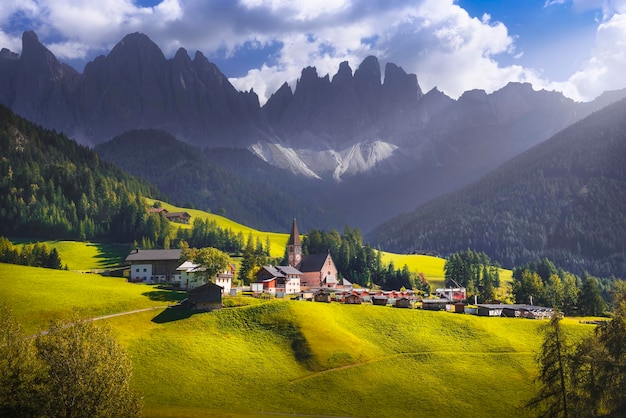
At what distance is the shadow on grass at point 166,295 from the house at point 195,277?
7.11 m

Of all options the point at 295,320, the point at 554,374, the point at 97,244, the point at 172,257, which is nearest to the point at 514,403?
the point at 554,374

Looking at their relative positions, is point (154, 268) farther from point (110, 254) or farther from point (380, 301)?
point (380, 301)

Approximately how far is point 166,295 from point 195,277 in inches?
468

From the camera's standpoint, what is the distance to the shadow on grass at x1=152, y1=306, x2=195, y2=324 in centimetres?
9738

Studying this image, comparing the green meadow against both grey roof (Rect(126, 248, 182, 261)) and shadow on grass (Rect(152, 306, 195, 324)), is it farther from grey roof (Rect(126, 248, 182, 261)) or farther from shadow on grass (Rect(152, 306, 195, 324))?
grey roof (Rect(126, 248, 182, 261))

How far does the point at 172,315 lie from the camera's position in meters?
100

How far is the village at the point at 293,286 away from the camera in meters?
117

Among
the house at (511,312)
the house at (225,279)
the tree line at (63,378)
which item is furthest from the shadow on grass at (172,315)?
the house at (511,312)

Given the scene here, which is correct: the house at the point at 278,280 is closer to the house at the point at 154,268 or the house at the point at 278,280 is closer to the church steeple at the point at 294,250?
the church steeple at the point at 294,250

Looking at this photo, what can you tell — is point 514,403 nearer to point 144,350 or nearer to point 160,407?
point 160,407

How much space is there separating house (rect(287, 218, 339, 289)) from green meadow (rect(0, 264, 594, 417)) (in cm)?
5241

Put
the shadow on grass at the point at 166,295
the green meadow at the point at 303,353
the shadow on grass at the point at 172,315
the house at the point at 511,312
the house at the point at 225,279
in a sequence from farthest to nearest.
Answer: the house at the point at 225,279 → the house at the point at 511,312 → the shadow on grass at the point at 166,295 → the shadow on grass at the point at 172,315 → the green meadow at the point at 303,353

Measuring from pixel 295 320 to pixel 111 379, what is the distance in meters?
47.3

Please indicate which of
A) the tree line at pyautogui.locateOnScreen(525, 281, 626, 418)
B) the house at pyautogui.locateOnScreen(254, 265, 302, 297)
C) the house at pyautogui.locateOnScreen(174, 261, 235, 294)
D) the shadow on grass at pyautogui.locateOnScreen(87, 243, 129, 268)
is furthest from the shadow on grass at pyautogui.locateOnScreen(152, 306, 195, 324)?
the shadow on grass at pyautogui.locateOnScreen(87, 243, 129, 268)
